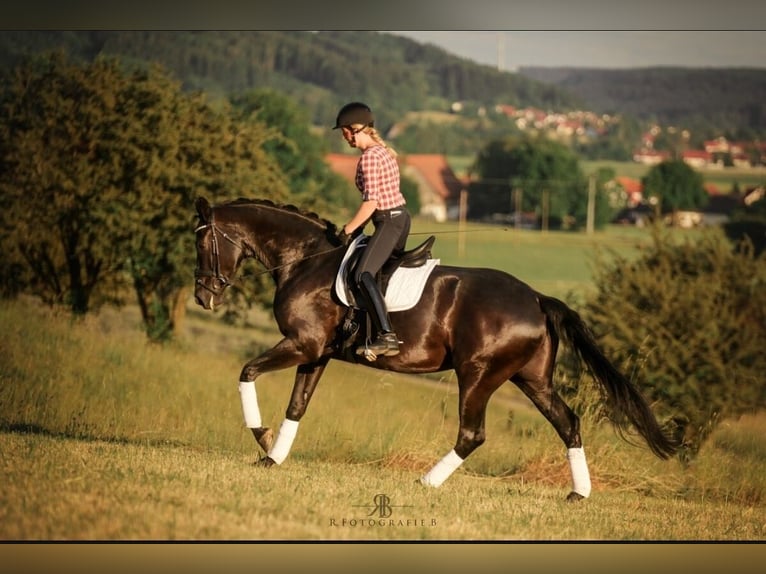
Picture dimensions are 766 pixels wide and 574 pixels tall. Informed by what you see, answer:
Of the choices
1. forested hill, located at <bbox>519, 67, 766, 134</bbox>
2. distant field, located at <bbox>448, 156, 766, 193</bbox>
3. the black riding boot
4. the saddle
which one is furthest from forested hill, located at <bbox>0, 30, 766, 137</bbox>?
the black riding boot

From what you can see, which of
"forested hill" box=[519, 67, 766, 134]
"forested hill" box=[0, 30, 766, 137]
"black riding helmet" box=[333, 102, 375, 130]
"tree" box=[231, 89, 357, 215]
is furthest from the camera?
"forested hill" box=[519, 67, 766, 134]

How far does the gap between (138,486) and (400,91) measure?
63278 millimetres

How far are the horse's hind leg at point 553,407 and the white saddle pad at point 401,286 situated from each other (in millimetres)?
1094

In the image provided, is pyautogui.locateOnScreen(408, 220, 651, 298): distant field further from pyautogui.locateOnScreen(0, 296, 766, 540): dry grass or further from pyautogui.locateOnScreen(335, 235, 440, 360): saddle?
pyautogui.locateOnScreen(335, 235, 440, 360): saddle

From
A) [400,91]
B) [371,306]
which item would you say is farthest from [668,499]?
[400,91]

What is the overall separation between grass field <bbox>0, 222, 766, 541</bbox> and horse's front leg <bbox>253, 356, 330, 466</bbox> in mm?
156

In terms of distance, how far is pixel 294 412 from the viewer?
8.58m

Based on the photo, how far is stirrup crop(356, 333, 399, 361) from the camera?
8195 millimetres

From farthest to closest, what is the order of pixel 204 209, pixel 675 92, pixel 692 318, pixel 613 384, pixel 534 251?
pixel 675 92 < pixel 534 251 < pixel 692 318 < pixel 204 209 < pixel 613 384

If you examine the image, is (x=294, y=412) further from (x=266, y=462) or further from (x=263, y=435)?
(x=266, y=462)

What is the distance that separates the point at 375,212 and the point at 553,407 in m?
2.13

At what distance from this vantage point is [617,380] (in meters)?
8.66

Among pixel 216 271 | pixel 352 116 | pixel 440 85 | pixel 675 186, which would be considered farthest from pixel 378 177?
pixel 675 186
